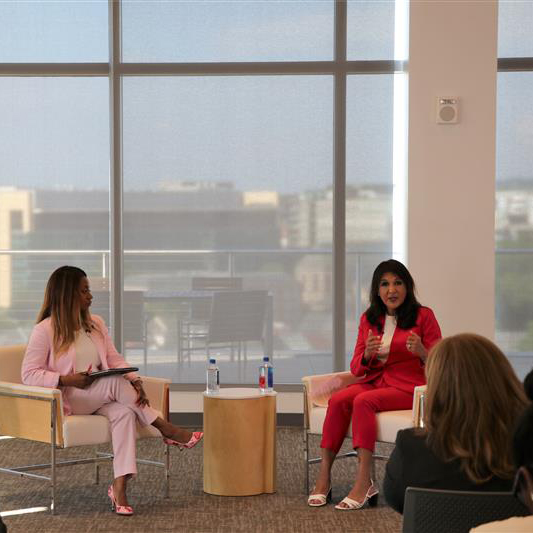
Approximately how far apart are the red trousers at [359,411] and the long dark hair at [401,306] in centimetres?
39

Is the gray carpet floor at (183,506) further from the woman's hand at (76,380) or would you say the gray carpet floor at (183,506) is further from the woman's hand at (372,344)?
the woman's hand at (372,344)

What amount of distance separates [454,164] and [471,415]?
165 inches

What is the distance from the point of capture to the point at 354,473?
207 inches

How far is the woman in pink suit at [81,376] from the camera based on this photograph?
453 centimetres

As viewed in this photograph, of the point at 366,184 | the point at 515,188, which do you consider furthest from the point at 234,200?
the point at 515,188

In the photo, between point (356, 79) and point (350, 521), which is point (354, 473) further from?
point (356, 79)

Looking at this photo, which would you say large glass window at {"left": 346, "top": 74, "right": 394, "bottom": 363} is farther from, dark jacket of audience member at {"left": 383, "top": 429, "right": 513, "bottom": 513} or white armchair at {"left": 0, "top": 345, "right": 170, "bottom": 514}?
dark jacket of audience member at {"left": 383, "top": 429, "right": 513, "bottom": 513}

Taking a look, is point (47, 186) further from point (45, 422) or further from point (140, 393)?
point (45, 422)

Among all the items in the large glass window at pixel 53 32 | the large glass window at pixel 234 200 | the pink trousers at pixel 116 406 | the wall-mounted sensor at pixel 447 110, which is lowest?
the pink trousers at pixel 116 406

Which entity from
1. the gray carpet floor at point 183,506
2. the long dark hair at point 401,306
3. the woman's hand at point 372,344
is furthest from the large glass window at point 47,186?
the woman's hand at point 372,344

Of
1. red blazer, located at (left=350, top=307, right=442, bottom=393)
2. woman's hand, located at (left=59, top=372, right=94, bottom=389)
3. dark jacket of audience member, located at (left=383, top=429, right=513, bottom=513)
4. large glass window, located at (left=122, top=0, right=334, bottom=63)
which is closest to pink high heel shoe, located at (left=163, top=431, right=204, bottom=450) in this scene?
woman's hand, located at (left=59, top=372, right=94, bottom=389)

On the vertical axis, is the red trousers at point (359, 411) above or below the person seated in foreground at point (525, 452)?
below

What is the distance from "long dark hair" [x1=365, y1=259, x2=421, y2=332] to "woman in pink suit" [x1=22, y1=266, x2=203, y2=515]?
1.19 metres

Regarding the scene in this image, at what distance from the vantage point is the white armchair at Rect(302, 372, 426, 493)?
14.7ft
